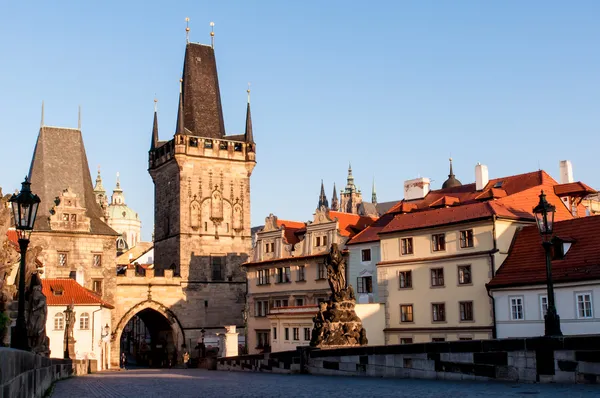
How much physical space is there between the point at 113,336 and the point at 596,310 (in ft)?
137

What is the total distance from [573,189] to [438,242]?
382 inches

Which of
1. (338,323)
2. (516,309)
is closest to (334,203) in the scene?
(516,309)

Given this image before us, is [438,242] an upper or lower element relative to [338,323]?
upper

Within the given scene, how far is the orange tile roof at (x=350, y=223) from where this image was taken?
55.4 metres

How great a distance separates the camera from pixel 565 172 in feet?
171

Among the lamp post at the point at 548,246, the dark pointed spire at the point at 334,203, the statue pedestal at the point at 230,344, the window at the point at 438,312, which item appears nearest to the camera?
the lamp post at the point at 548,246

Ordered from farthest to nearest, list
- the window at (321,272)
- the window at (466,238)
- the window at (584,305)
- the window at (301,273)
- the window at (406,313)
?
the window at (301,273) → the window at (321,272) → the window at (406,313) → the window at (466,238) → the window at (584,305)

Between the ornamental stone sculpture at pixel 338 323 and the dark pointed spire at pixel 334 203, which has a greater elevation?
the dark pointed spire at pixel 334 203

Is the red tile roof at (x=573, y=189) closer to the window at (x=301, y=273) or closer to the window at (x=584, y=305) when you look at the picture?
the window at (x=584, y=305)

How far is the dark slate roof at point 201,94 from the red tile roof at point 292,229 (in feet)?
50.1

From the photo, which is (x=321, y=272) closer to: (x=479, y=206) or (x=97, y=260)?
(x=479, y=206)

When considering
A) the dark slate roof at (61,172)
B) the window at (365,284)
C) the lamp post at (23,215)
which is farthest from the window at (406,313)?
the lamp post at (23,215)

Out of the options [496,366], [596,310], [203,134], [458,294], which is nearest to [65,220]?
[203,134]

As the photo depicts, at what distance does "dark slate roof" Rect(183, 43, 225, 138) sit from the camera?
72938 mm
